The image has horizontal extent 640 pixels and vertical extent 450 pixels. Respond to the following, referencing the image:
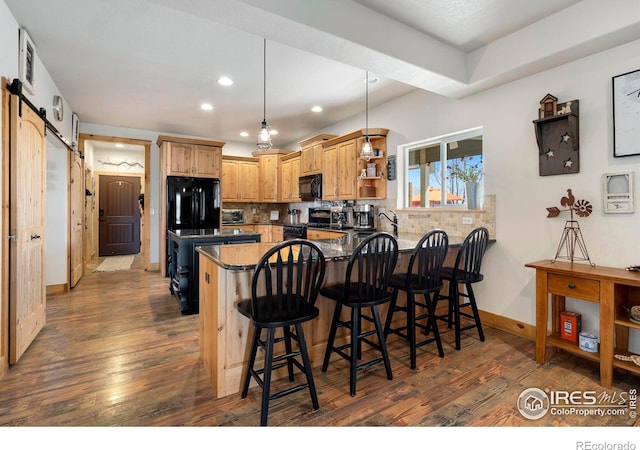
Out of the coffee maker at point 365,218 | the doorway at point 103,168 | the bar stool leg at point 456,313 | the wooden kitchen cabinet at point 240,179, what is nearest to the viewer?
the bar stool leg at point 456,313

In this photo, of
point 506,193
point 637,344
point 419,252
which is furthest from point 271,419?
point 506,193

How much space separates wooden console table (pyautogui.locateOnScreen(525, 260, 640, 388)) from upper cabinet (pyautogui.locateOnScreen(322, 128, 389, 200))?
238 centimetres

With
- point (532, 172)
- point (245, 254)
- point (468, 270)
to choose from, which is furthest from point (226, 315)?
point (532, 172)

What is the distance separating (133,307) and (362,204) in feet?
10.9

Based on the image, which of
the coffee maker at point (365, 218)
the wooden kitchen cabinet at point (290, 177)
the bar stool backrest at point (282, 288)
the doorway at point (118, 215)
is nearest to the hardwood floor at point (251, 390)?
the bar stool backrest at point (282, 288)

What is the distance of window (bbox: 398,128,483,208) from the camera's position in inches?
141

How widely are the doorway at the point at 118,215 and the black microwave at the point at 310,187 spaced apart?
5.14m

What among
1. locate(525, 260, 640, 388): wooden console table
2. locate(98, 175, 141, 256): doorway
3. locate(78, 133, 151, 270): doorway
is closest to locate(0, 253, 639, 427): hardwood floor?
locate(525, 260, 640, 388): wooden console table

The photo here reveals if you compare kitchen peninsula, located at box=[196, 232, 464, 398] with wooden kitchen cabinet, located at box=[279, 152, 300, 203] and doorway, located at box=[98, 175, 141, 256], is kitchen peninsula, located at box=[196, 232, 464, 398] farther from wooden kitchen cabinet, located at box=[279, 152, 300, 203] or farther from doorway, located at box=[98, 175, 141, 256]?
doorway, located at box=[98, 175, 141, 256]

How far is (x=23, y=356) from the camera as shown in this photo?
99.4 inches

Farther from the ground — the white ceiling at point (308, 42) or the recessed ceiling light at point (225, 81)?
the recessed ceiling light at point (225, 81)

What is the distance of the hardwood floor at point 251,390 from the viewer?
1805mm

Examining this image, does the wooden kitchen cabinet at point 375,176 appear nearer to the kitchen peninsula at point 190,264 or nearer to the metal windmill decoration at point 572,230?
the kitchen peninsula at point 190,264

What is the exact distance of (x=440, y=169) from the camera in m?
3.97
